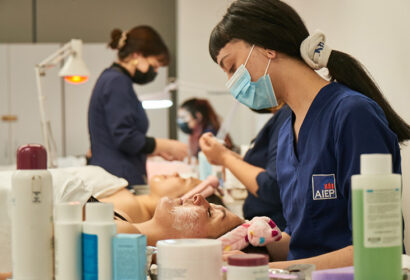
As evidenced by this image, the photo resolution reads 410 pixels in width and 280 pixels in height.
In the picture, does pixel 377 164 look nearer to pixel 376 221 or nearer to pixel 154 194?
pixel 376 221

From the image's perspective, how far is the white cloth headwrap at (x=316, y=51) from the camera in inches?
52.5

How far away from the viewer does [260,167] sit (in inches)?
86.2

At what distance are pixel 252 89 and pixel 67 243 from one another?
0.72m

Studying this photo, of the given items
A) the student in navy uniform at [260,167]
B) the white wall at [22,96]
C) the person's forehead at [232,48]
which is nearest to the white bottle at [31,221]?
the person's forehead at [232,48]

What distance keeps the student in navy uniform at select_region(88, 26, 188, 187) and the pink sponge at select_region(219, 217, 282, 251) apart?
1.52 metres

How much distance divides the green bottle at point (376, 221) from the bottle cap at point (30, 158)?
482mm

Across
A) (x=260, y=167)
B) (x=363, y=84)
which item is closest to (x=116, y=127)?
(x=260, y=167)

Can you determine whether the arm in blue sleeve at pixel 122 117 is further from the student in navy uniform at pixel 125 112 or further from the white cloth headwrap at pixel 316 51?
the white cloth headwrap at pixel 316 51

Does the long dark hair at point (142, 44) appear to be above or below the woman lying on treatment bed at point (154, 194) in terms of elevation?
above

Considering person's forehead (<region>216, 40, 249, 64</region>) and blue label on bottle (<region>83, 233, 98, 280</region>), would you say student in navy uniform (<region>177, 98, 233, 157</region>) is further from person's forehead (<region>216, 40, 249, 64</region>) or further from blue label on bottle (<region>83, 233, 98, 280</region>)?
blue label on bottle (<region>83, 233, 98, 280</region>)

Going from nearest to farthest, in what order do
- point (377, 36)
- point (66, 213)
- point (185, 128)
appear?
point (66, 213), point (377, 36), point (185, 128)

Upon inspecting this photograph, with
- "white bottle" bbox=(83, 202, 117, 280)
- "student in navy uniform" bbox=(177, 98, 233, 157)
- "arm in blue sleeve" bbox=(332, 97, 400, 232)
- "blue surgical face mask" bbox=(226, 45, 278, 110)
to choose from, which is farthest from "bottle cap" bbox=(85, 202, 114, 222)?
"student in navy uniform" bbox=(177, 98, 233, 157)

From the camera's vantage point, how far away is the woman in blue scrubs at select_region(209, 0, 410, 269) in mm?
1174

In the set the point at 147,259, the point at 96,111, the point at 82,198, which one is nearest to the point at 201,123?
the point at 96,111
